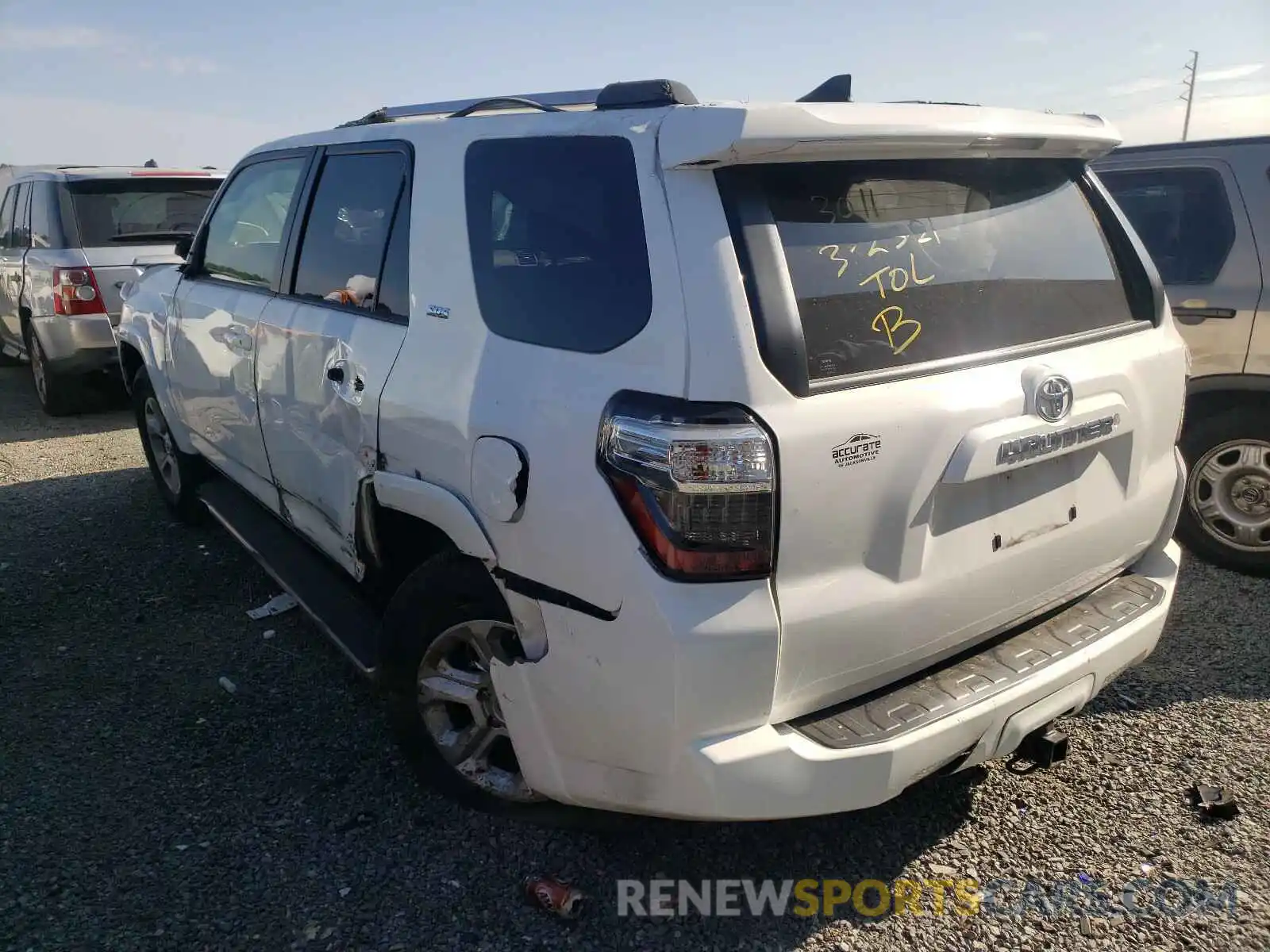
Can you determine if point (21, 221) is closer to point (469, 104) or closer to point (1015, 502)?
point (469, 104)

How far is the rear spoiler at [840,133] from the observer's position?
1903 mm

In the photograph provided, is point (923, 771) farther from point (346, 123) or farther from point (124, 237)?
point (124, 237)

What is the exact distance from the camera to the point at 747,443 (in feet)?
6.16

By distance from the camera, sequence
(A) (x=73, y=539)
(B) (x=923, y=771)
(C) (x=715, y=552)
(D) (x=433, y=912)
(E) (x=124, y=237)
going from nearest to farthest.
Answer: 1. (C) (x=715, y=552)
2. (B) (x=923, y=771)
3. (D) (x=433, y=912)
4. (A) (x=73, y=539)
5. (E) (x=124, y=237)

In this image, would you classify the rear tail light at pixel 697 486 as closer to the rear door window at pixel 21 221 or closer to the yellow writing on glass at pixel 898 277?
the yellow writing on glass at pixel 898 277

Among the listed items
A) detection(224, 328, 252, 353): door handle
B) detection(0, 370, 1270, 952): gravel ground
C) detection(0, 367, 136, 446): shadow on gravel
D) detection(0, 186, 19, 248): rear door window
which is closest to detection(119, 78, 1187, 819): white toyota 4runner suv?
detection(0, 370, 1270, 952): gravel ground

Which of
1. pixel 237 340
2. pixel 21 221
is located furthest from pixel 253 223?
pixel 21 221

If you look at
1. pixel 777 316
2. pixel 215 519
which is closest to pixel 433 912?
pixel 777 316

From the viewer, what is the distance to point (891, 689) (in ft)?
7.30

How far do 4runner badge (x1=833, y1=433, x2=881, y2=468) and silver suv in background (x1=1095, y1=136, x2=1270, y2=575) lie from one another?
3.12 meters

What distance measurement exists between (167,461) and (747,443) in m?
4.50

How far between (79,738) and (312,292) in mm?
1711

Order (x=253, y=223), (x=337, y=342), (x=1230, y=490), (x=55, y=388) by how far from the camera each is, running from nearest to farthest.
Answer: (x=337, y=342) < (x=253, y=223) < (x=1230, y=490) < (x=55, y=388)

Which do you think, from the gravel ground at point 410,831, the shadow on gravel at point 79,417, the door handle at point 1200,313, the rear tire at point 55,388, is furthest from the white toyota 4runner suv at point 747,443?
the rear tire at point 55,388
